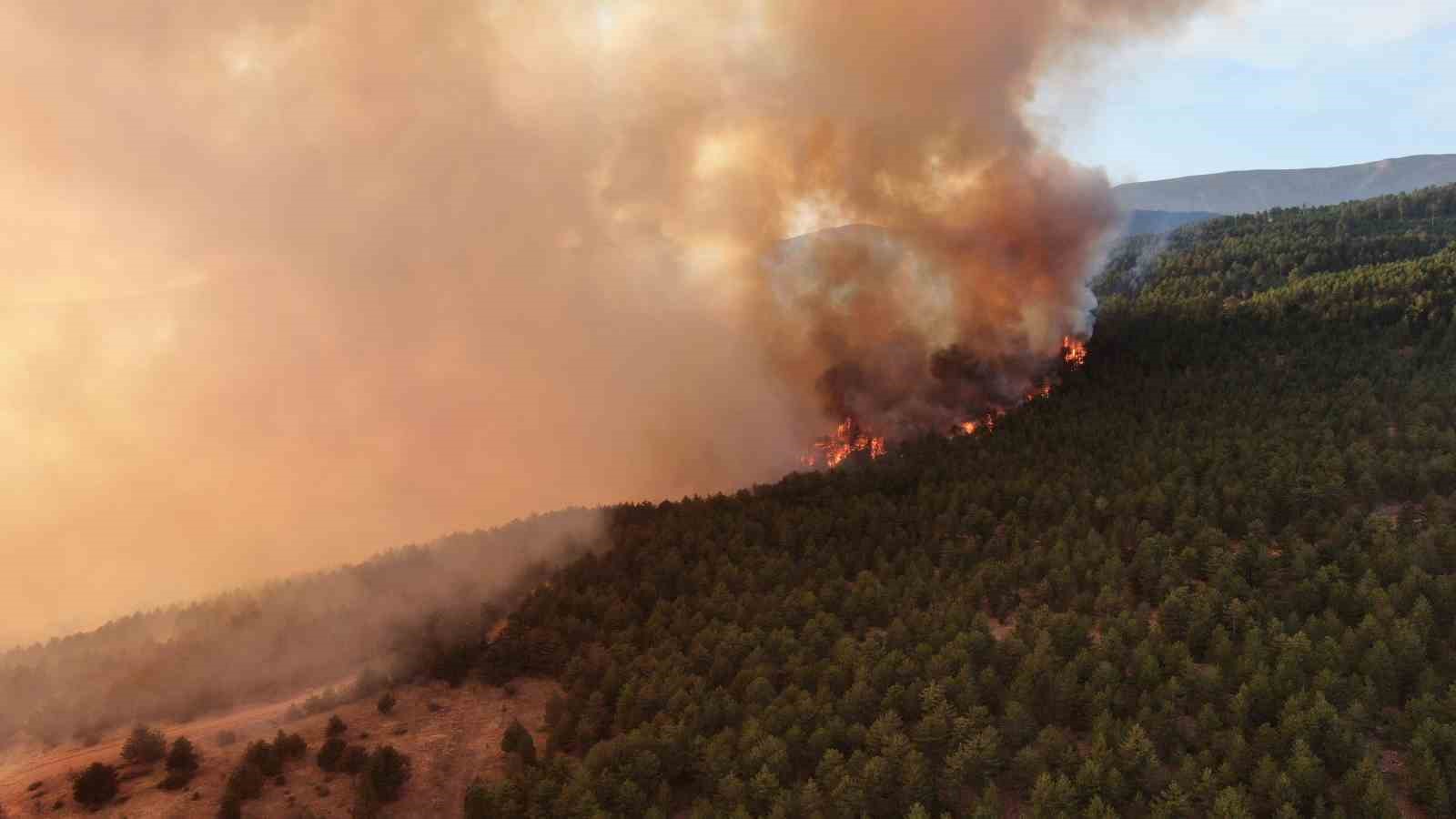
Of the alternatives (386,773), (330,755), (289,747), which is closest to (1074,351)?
(386,773)

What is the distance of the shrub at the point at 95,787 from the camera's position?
134 ft

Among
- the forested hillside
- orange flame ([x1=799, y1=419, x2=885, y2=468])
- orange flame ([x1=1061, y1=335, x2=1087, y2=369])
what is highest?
orange flame ([x1=1061, y1=335, x2=1087, y2=369])

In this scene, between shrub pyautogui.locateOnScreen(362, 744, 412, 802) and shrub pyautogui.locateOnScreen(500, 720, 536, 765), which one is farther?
shrub pyautogui.locateOnScreen(500, 720, 536, 765)

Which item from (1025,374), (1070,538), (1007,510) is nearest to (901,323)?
(1025,374)

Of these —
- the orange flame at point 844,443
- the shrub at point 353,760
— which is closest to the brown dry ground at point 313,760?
the shrub at point 353,760

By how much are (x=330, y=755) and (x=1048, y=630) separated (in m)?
37.0

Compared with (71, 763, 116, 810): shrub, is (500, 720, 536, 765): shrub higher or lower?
lower

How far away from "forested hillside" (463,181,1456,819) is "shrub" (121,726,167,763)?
17.4 meters

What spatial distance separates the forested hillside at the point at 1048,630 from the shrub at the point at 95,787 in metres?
17.6

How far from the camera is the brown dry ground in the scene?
4109 cm

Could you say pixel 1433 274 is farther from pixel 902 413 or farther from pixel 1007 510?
pixel 1007 510

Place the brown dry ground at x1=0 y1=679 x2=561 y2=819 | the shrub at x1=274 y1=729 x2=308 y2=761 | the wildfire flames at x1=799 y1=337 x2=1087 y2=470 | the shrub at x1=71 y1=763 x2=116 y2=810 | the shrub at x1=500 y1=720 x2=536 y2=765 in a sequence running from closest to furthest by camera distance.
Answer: the shrub at x1=71 y1=763 x2=116 y2=810 → the brown dry ground at x1=0 y1=679 x2=561 y2=819 → the shrub at x1=274 y1=729 x2=308 y2=761 → the shrub at x1=500 y1=720 x2=536 y2=765 → the wildfire flames at x1=799 y1=337 x2=1087 y2=470

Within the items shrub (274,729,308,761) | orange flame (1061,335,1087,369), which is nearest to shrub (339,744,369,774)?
shrub (274,729,308,761)

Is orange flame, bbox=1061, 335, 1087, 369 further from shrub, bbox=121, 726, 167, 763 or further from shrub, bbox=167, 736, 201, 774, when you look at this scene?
shrub, bbox=121, 726, 167, 763
